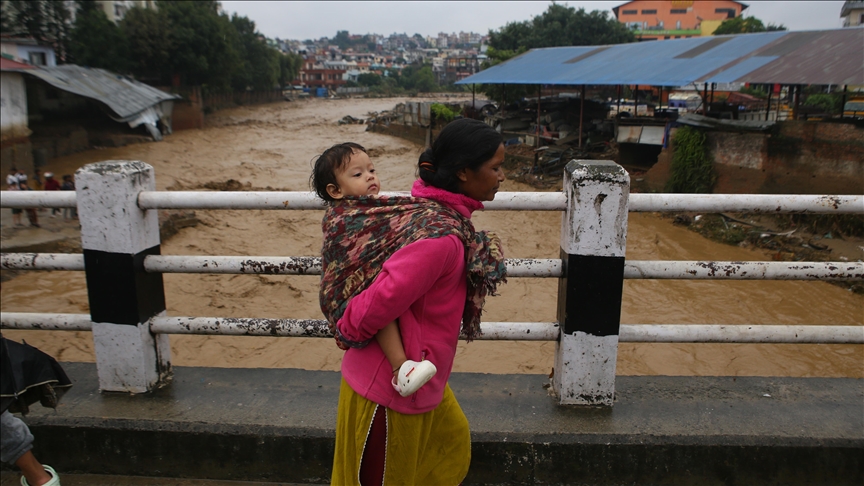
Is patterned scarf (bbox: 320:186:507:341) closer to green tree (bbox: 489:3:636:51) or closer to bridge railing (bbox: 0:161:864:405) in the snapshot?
bridge railing (bbox: 0:161:864:405)

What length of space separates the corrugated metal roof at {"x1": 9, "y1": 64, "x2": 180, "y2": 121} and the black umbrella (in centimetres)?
2181

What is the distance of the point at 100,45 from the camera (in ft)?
103

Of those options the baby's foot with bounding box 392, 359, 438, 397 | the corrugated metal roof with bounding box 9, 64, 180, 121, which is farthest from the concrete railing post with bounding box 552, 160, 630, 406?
the corrugated metal roof with bounding box 9, 64, 180, 121

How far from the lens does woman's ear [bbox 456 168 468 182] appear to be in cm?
153

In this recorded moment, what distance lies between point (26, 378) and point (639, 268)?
2206 mm

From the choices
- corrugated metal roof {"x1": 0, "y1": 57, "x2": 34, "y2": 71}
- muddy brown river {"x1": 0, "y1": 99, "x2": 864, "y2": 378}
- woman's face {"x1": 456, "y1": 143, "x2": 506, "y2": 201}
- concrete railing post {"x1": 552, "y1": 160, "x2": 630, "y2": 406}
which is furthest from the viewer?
corrugated metal roof {"x1": 0, "y1": 57, "x2": 34, "y2": 71}

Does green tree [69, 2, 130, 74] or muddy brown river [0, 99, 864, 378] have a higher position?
green tree [69, 2, 130, 74]

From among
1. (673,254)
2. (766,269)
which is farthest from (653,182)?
(766,269)

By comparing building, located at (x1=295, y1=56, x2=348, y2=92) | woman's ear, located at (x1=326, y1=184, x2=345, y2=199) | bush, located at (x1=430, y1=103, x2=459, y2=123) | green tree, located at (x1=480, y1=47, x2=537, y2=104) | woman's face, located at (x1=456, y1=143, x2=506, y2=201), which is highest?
building, located at (x1=295, y1=56, x2=348, y2=92)

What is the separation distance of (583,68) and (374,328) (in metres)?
18.0

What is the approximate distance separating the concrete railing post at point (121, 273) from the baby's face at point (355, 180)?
120 centimetres

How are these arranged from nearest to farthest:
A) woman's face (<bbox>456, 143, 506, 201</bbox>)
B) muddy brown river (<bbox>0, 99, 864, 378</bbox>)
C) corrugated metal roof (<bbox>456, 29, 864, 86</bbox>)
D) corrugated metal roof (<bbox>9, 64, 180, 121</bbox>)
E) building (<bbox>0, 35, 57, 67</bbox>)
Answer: woman's face (<bbox>456, 143, 506, 201</bbox>) → muddy brown river (<bbox>0, 99, 864, 378</bbox>) → corrugated metal roof (<bbox>456, 29, 864, 86</bbox>) → corrugated metal roof (<bbox>9, 64, 180, 121</bbox>) → building (<bbox>0, 35, 57, 67</bbox>)

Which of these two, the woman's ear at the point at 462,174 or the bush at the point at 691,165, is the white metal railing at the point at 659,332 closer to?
the woman's ear at the point at 462,174

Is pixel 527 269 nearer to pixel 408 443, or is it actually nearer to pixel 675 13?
pixel 408 443
